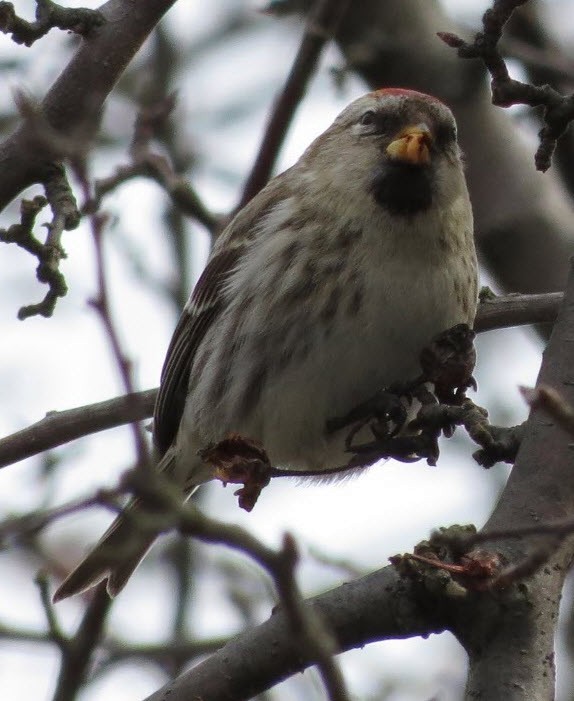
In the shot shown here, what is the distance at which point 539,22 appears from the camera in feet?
19.7

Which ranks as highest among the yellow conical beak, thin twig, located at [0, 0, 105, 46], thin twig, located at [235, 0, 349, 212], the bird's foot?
thin twig, located at [235, 0, 349, 212]

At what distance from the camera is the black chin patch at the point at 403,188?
4418 millimetres

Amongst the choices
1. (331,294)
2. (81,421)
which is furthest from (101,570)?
(331,294)

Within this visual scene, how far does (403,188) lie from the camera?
14.6ft

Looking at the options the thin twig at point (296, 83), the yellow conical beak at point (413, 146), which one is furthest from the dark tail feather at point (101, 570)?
the yellow conical beak at point (413, 146)

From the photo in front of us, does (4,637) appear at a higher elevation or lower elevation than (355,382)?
lower

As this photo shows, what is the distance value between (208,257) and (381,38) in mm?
1351

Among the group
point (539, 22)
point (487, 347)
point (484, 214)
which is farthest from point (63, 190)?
point (487, 347)

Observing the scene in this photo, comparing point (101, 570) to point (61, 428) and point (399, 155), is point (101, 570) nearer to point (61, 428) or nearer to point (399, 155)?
point (61, 428)

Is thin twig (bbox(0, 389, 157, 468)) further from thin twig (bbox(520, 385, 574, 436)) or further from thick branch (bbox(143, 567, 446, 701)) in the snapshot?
thin twig (bbox(520, 385, 574, 436))

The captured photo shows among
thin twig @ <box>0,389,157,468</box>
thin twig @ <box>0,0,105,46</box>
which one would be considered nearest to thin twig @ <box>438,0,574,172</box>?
thin twig @ <box>0,0,105,46</box>

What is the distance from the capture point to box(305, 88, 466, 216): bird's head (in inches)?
175

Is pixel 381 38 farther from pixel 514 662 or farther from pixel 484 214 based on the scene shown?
pixel 514 662

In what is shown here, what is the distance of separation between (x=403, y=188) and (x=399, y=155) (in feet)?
0.42
